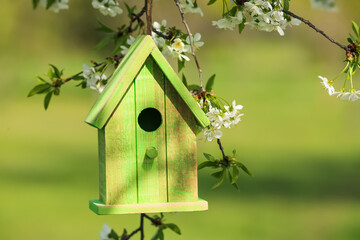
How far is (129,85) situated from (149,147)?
22 cm

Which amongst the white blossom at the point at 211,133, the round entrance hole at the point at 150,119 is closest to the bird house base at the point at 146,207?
the white blossom at the point at 211,133

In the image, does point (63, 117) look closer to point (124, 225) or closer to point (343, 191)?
point (343, 191)

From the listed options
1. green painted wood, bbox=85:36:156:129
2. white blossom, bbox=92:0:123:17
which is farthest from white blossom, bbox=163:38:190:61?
white blossom, bbox=92:0:123:17

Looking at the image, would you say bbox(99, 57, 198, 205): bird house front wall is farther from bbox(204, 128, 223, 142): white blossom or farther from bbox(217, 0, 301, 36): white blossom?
bbox(217, 0, 301, 36): white blossom

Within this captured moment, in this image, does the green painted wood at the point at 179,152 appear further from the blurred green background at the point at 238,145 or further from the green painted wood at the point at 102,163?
the blurred green background at the point at 238,145

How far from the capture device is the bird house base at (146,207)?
281cm

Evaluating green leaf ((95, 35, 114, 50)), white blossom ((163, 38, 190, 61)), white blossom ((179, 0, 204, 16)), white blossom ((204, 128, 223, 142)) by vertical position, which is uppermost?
white blossom ((179, 0, 204, 16))

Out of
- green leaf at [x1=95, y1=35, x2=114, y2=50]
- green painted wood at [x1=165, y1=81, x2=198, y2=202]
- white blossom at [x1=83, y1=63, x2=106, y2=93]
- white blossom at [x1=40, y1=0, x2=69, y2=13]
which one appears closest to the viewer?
white blossom at [x1=40, y1=0, x2=69, y2=13]

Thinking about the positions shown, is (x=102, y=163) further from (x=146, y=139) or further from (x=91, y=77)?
(x=91, y=77)

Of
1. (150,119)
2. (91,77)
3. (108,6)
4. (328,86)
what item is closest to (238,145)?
(108,6)

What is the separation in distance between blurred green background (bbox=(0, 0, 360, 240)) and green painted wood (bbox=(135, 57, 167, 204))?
7960 mm

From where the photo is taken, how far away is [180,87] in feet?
9.45

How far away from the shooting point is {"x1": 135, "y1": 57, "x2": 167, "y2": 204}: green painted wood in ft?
9.47

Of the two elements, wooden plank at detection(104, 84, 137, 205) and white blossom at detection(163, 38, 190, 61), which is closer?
wooden plank at detection(104, 84, 137, 205)
